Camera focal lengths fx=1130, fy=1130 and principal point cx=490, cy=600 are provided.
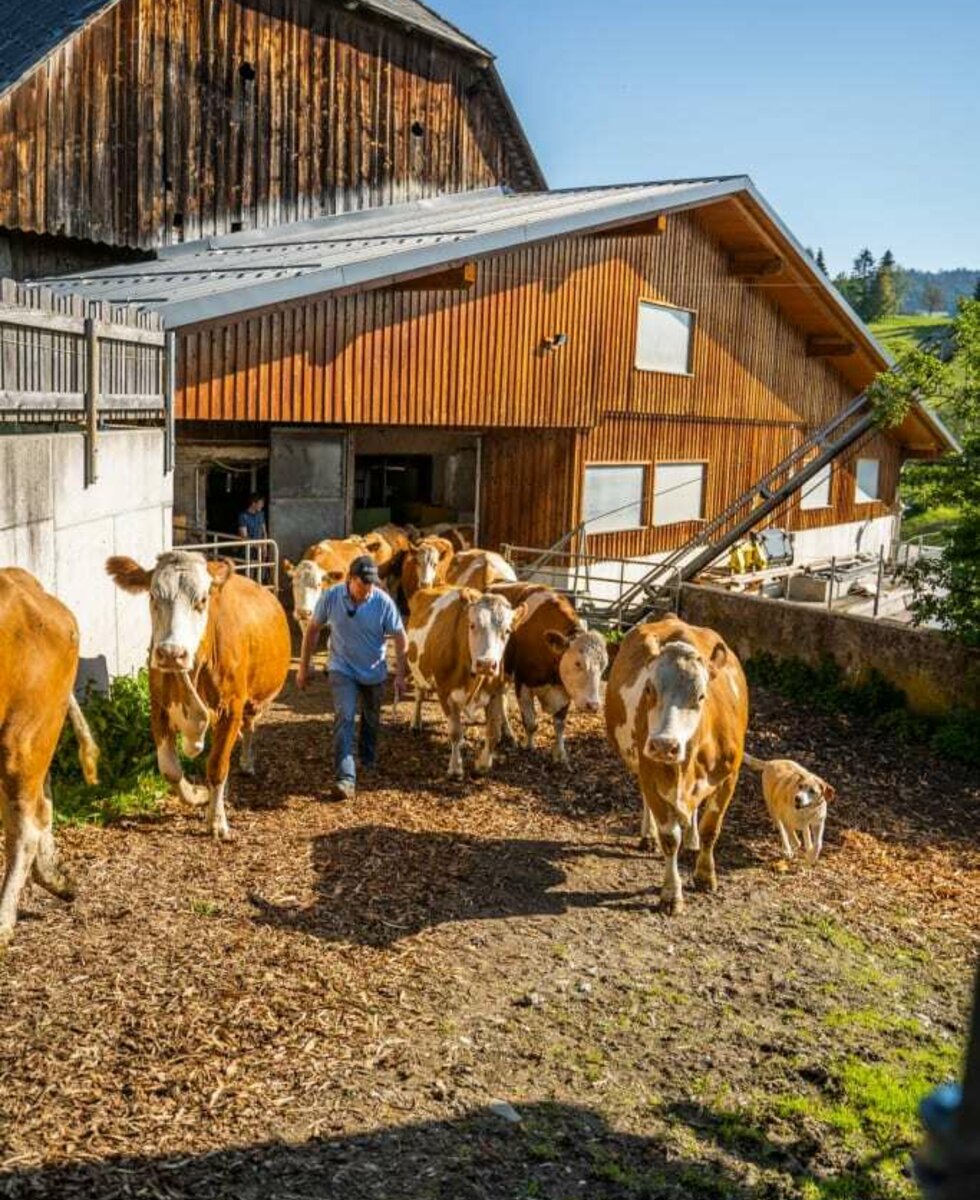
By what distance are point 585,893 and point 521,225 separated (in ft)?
35.3

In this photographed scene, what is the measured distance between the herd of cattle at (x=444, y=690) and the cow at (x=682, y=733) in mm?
13

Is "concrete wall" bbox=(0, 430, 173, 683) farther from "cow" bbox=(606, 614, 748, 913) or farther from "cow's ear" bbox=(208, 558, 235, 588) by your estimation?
"cow" bbox=(606, 614, 748, 913)

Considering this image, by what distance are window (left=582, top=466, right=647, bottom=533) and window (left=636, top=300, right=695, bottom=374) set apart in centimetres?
206

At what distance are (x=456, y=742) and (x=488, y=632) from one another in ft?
3.50

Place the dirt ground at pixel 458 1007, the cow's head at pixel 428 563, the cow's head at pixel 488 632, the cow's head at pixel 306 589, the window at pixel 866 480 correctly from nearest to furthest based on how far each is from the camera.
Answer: the dirt ground at pixel 458 1007 < the cow's head at pixel 488 632 < the cow's head at pixel 306 589 < the cow's head at pixel 428 563 < the window at pixel 866 480

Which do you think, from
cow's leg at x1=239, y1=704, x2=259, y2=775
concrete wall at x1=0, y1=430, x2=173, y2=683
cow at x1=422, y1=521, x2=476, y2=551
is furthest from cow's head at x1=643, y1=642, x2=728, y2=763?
cow at x1=422, y1=521, x2=476, y2=551

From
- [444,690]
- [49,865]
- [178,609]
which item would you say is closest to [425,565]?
[444,690]

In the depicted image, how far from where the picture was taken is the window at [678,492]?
2266 cm

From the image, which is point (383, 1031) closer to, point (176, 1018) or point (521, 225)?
point (176, 1018)

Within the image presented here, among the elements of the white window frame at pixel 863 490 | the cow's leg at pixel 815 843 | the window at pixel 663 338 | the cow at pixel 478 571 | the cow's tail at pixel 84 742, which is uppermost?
the window at pixel 663 338

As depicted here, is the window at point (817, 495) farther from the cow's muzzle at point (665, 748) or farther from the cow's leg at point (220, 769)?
the cow's leg at point (220, 769)

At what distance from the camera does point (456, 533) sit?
18922mm

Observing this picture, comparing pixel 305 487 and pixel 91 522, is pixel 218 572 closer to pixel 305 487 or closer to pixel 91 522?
pixel 91 522

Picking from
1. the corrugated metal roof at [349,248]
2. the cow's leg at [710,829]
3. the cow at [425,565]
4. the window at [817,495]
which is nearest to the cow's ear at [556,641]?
the cow's leg at [710,829]
